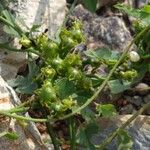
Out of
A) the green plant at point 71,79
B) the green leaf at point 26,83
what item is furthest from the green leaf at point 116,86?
the green leaf at point 26,83


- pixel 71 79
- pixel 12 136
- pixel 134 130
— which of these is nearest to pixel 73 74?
pixel 71 79

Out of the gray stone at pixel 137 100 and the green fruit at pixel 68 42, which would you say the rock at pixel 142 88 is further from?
the green fruit at pixel 68 42

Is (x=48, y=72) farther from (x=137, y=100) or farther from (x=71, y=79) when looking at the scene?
(x=137, y=100)

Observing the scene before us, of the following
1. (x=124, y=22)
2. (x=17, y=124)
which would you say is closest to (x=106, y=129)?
(x=17, y=124)

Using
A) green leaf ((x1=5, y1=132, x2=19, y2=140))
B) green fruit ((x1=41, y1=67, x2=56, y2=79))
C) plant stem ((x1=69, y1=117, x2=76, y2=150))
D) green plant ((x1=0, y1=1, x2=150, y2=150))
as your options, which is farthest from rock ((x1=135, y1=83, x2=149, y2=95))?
green leaf ((x1=5, y1=132, x2=19, y2=140))

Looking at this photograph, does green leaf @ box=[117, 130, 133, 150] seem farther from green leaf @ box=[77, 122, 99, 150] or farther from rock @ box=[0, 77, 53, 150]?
rock @ box=[0, 77, 53, 150]

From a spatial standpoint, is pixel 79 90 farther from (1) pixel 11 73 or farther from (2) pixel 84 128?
(1) pixel 11 73
